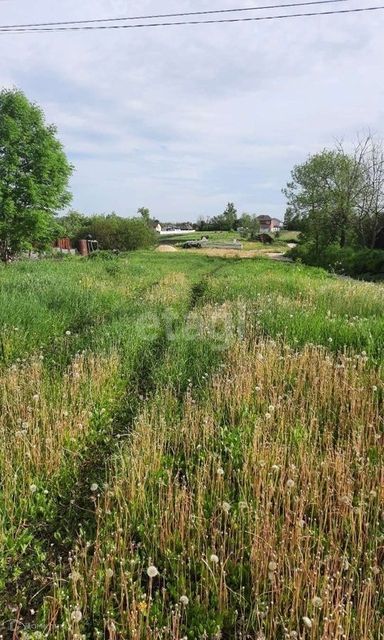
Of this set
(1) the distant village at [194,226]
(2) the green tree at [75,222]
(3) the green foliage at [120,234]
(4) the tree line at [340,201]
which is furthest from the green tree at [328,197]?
(1) the distant village at [194,226]

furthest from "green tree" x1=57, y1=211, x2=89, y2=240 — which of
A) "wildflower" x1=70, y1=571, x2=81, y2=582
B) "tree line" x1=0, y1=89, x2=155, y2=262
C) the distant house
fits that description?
the distant house

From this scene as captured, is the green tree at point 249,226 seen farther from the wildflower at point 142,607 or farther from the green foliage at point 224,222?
the wildflower at point 142,607

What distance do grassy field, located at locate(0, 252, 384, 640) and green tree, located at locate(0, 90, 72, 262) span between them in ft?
98.9

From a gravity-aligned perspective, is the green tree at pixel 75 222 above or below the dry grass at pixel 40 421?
above

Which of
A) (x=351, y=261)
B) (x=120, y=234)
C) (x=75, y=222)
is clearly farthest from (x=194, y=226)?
(x=351, y=261)

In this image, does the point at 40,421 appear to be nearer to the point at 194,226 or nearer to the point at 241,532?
the point at 241,532

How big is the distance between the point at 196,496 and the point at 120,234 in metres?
60.0

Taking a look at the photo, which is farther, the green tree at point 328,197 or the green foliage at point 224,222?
the green foliage at point 224,222

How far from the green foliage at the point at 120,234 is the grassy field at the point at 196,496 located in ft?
181

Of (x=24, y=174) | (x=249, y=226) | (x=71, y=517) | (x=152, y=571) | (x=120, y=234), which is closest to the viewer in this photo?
(x=152, y=571)

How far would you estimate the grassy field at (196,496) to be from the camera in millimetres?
2457

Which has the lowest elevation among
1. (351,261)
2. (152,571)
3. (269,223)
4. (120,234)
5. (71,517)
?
(71,517)

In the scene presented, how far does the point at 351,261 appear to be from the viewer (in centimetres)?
3322

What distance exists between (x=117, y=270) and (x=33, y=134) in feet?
69.5
